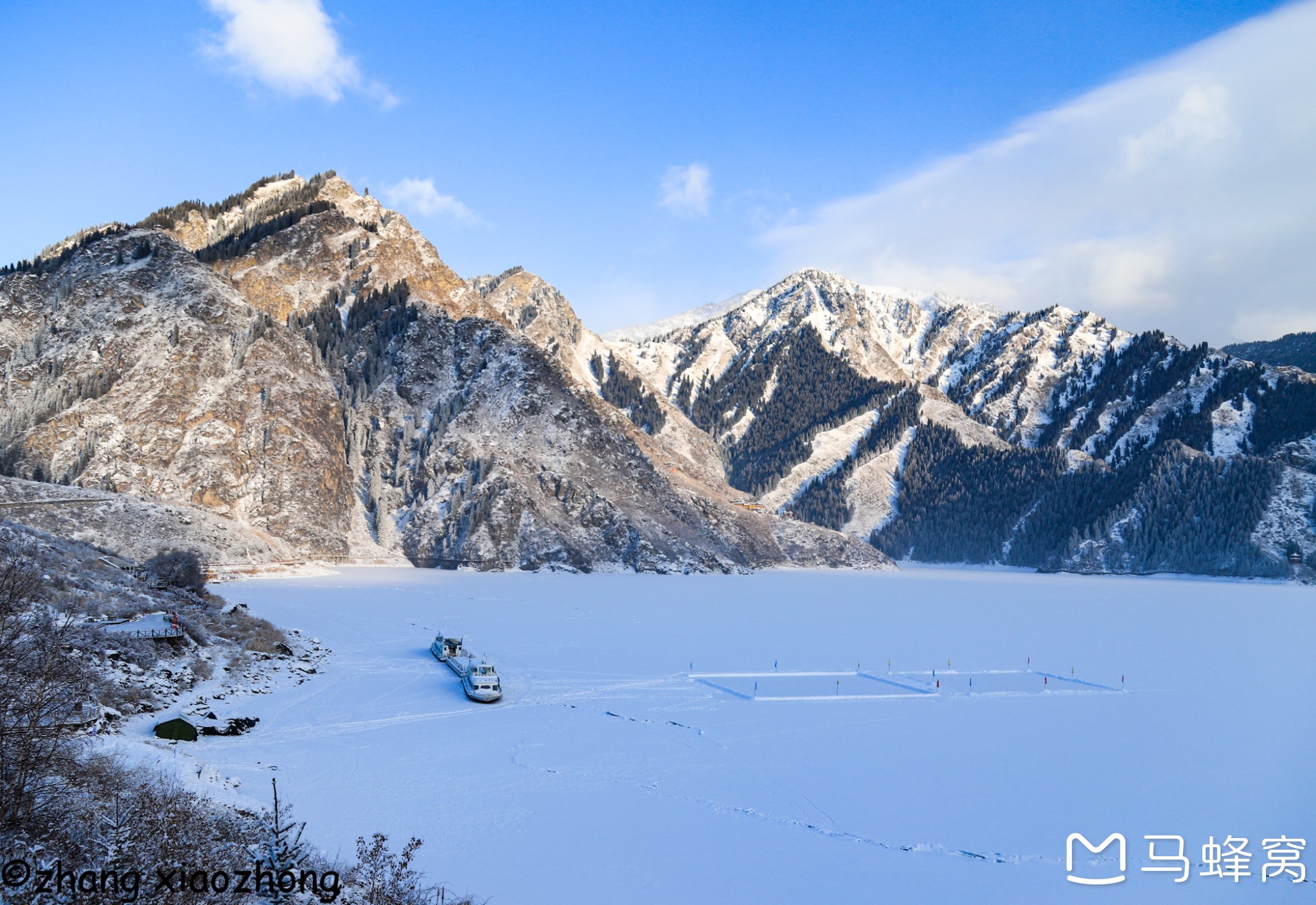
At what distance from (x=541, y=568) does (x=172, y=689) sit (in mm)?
79530

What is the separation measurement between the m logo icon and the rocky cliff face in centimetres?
9511

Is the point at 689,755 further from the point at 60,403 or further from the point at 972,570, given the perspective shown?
the point at 972,570

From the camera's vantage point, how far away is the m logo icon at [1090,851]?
19.6 metres

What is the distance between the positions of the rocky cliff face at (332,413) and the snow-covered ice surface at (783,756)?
170 feet

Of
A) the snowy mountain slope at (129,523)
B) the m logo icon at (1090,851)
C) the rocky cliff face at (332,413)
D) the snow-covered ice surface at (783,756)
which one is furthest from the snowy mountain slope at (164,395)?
the m logo icon at (1090,851)

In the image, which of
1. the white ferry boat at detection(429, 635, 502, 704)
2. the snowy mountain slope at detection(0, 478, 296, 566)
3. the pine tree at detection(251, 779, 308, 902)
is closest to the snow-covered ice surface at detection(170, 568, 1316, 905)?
the white ferry boat at detection(429, 635, 502, 704)

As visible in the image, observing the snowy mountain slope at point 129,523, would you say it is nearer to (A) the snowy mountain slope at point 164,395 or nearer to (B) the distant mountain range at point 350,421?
(B) the distant mountain range at point 350,421

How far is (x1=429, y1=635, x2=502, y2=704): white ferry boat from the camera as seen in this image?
3572 centimetres

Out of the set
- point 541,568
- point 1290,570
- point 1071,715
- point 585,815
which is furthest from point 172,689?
point 1290,570

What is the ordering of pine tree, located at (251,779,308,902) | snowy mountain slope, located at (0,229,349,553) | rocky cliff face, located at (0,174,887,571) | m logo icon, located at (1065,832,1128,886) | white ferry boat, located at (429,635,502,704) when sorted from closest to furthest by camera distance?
pine tree, located at (251,779,308,902), m logo icon, located at (1065,832,1128,886), white ferry boat, located at (429,635,502,704), snowy mountain slope, located at (0,229,349,553), rocky cliff face, located at (0,174,887,571)

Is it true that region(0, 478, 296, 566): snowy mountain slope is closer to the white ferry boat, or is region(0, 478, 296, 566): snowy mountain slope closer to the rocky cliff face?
the rocky cliff face

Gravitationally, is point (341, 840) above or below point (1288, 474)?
below

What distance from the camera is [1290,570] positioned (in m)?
153

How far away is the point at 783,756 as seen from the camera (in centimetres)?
2886
